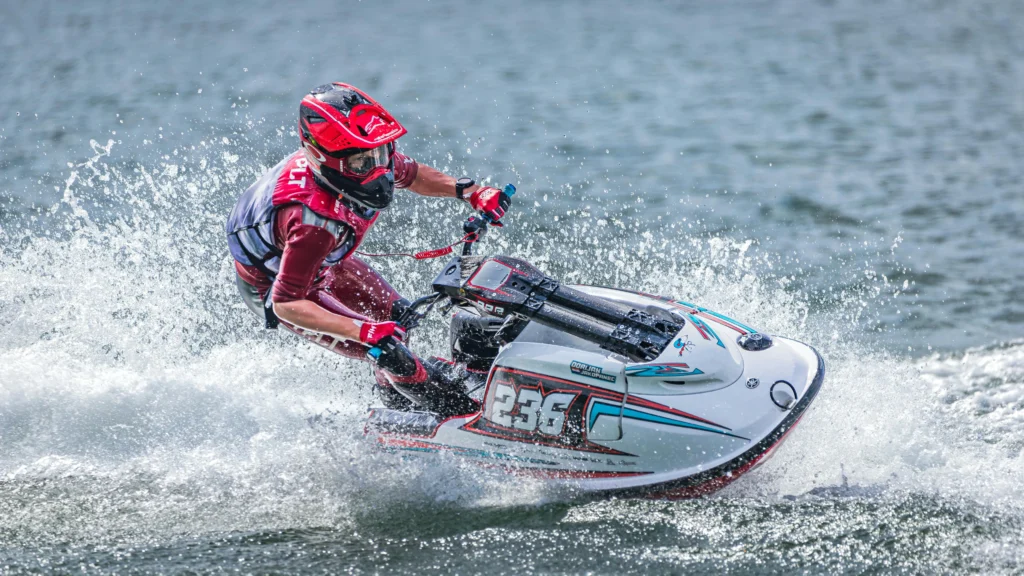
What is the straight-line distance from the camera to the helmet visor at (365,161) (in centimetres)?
524

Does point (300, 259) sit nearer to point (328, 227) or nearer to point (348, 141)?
point (328, 227)

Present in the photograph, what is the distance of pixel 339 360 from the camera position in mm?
7305

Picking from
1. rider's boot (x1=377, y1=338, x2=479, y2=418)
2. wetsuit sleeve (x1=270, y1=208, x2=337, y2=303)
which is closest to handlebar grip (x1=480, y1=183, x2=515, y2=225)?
rider's boot (x1=377, y1=338, x2=479, y2=418)

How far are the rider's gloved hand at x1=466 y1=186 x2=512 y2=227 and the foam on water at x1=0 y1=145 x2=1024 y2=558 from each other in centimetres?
152

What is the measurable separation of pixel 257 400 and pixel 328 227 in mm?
2141

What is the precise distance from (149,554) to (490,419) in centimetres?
192

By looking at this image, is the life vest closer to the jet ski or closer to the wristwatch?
the jet ski

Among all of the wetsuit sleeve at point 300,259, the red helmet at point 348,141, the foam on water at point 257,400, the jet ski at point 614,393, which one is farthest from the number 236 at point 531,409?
the red helmet at point 348,141

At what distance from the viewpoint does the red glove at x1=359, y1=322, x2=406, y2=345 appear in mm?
4992

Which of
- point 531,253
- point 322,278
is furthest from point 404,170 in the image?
point 531,253

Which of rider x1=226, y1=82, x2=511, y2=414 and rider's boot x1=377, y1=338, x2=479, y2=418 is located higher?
rider x1=226, y1=82, x2=511, y2=414

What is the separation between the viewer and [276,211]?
17.5ft

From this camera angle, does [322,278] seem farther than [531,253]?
No

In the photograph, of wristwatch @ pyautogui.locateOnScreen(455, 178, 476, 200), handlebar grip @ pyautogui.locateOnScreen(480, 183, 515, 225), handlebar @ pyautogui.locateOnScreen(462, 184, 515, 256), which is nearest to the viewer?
handlebar @ pyautogui.locateOnScreen(462, 184, 515, 256)
